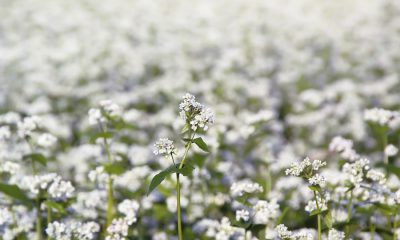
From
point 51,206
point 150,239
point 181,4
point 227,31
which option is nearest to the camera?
point 51,206

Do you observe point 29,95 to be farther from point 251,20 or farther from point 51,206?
point 251,20

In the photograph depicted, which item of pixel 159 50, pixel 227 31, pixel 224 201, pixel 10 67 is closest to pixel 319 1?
pixel 227 31

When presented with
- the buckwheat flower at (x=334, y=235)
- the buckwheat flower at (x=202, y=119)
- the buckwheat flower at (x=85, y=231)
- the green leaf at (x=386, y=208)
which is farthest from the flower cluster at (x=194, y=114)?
the green leaf at (x=386, y=208)

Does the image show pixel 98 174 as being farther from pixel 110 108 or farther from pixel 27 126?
pixel 27 126

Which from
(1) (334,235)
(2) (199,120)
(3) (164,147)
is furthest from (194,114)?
(1) (334,235)

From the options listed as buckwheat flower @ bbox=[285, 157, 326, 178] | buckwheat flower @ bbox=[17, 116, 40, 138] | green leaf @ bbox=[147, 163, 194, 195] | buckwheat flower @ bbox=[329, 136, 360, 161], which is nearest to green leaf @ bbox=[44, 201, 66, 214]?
buckwheat flower @ bbox=[17, 116, 40, 138]

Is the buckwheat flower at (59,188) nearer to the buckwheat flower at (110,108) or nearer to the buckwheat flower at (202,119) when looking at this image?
the buckwheat flower at (110,108)
